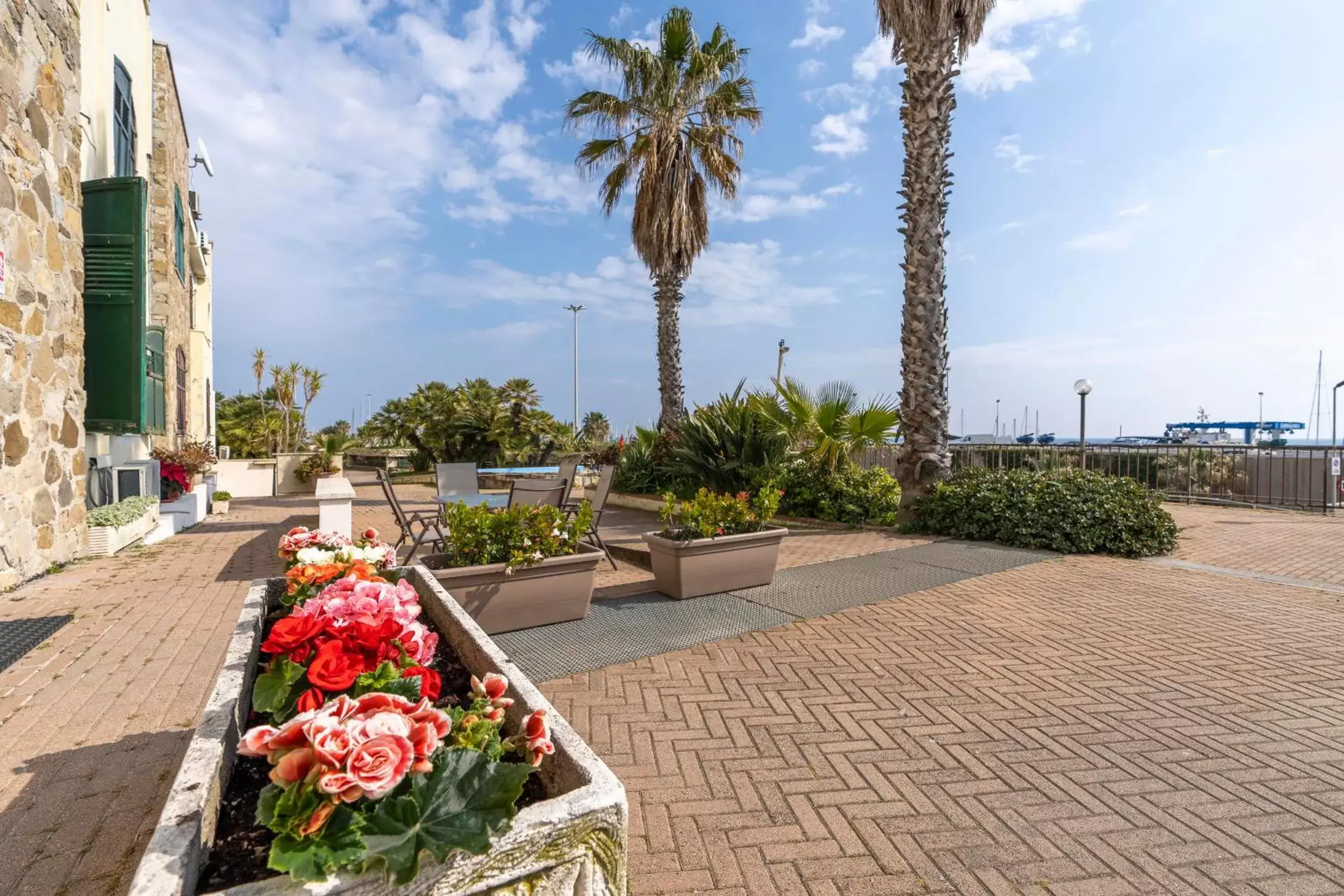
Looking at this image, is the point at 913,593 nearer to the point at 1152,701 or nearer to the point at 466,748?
the point at 1152,701

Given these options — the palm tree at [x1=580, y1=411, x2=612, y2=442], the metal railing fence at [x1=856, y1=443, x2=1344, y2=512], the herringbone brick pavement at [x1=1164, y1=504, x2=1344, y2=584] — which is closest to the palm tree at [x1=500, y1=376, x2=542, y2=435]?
the palm tree at [x1=580, y1=411, x2=612, y2=442]

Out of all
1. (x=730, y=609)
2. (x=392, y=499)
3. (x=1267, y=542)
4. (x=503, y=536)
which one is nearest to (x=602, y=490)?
(x=392, y=499)

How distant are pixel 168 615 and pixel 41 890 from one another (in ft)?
10.6

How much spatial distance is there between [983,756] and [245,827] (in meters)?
2.68

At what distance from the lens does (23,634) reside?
13.3 feet

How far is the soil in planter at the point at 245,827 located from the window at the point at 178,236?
10.6m

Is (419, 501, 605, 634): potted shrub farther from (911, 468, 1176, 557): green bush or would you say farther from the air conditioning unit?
(911, 468, 1176, 557): green bush

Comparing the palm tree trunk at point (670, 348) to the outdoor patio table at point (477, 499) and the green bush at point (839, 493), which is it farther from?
the outdoor patio table at point (477, 499)

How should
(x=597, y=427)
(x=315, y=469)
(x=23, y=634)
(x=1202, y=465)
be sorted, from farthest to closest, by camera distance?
(x=597, y=427)
(x=315, y=469)
(x=1202, y=465)
(x=23, y=634)

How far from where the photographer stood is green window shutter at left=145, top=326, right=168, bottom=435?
23.4ft

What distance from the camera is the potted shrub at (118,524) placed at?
6.25 metres

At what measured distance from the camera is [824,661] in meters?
3.95

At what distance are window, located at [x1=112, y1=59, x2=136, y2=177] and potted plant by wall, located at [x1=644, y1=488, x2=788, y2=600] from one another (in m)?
7.30

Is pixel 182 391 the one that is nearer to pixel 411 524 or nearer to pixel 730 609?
pixel 411 524
